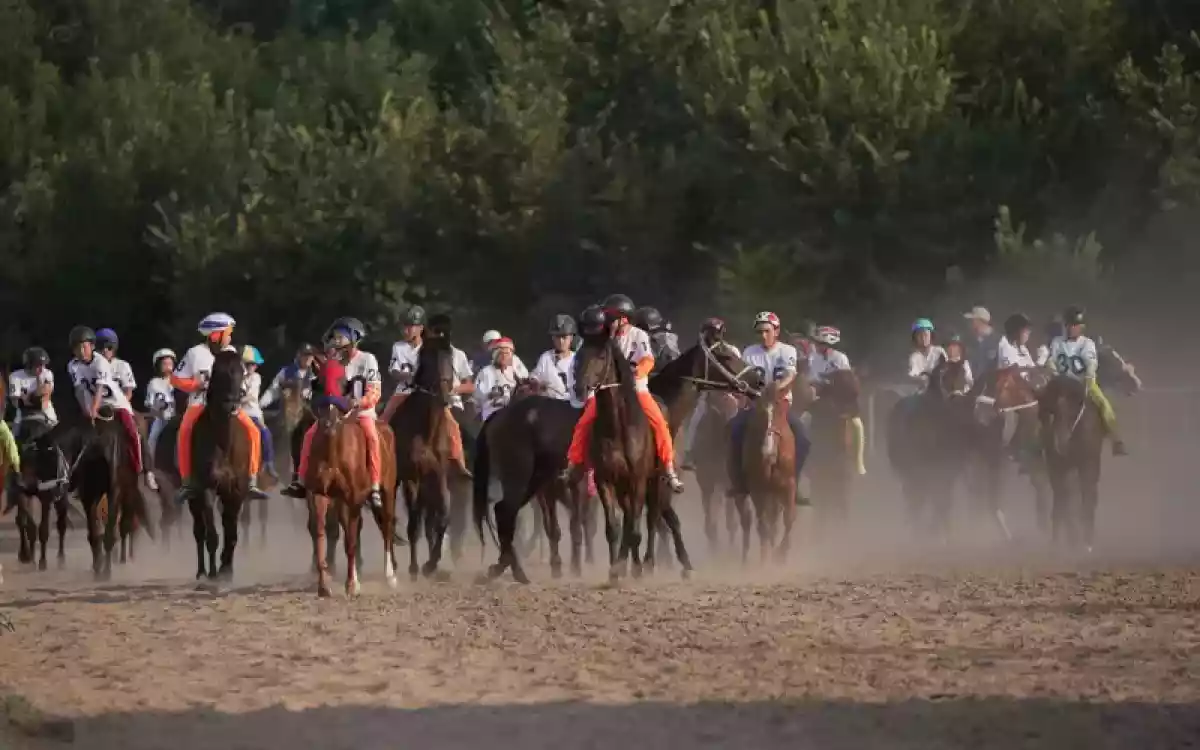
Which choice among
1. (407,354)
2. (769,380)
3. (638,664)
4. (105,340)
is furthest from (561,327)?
(638,664)

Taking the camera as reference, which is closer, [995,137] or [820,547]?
[820,547]

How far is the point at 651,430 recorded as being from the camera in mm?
20594

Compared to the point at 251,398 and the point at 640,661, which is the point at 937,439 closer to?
the point at 251,398

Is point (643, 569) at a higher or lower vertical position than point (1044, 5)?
lower

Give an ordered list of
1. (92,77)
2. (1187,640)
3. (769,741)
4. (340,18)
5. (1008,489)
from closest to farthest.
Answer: (769,741)
(1187,640)
(1008,489)
(92,77)
(340,18)

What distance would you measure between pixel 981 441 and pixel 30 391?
10649 millimetres

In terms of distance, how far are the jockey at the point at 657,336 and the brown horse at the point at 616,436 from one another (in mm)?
2881

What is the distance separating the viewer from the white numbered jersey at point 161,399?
26719 mm

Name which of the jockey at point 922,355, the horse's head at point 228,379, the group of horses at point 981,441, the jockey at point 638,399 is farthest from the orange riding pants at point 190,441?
the jockey at point 922,355

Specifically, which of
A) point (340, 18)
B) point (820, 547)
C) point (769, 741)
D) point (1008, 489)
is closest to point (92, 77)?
point (340, 18)

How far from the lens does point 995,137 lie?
46.1 meters

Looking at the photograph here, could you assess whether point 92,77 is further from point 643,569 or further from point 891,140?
point 643,569

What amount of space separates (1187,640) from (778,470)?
Result: 7501mm

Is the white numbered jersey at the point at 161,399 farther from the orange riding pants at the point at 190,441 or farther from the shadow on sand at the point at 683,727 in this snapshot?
the shadow on sand at the point at 683,727
